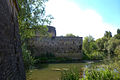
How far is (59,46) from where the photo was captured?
72.6 feet

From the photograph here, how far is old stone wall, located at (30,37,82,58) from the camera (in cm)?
2161

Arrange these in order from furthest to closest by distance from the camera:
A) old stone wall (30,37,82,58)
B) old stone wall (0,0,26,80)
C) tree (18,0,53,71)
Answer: old stone wall (30,37,82,58)
tree (18,0,53,71)
old stone wall (0,0,26,80)

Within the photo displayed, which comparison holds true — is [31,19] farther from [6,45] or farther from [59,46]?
[59,46]

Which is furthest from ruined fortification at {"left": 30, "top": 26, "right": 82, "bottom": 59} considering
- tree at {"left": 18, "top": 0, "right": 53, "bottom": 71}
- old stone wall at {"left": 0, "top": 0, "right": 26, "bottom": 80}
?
old stone wall at {"left": 0, "top": 0, "right": 26, "bottom": 80}

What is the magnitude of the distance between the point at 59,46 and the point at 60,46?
0.63 ft

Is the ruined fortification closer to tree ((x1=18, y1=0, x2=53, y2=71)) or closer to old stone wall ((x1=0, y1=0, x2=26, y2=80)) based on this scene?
tree ((x1=18, y1=0, x2=53, y2=71))

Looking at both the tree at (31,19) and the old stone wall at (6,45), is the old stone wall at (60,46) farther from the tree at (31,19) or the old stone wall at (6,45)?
the old stone wall at (6,45)

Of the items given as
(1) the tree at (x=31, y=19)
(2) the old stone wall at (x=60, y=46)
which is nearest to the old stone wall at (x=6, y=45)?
(1) the tree at (x=31, y=19)

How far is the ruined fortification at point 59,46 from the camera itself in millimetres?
21609

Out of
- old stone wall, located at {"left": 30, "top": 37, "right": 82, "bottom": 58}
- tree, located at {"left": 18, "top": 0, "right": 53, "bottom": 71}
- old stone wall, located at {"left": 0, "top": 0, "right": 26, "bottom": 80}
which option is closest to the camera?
old stone wall, located at {"left": 0, "top": 0, "right": 26, "bottom": 80}

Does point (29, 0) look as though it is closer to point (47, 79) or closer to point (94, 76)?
point (47, 79)

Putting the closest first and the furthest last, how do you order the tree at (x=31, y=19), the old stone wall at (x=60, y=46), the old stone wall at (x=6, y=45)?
the old stone wall at (x=6, y=45) < the tree at (x=31, y=19) < the old stone wall at (x=60, y=46)

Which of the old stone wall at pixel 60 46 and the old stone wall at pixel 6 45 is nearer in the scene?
the old stone wall at pixel 6 45

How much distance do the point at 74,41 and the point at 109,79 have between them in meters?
18.0
